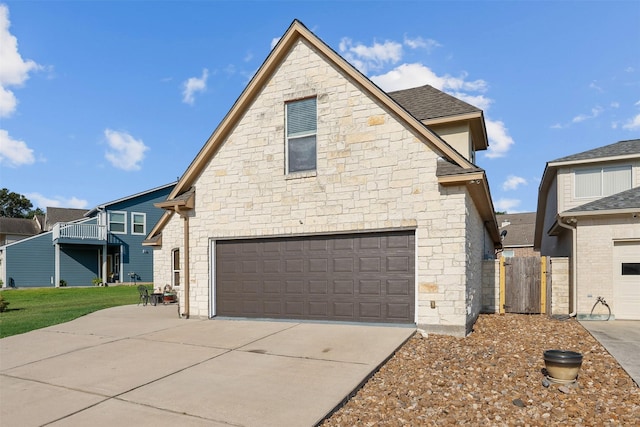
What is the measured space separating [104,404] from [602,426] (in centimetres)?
619

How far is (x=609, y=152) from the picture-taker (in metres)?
15.9

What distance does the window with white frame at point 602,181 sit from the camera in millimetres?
15617

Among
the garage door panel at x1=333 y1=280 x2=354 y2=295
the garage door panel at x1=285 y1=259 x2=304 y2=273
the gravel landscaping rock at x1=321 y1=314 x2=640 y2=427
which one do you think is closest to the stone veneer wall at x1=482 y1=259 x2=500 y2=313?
the gravel landscaping rock at x1=321 y1=314 x2=640 y2=427

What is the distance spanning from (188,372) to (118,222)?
28.6 m

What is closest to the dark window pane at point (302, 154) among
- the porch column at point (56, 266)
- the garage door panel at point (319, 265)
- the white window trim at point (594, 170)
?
the garage door panel at point (319, 265)

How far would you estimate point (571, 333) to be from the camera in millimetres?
9555

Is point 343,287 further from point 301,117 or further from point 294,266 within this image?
point 301,117

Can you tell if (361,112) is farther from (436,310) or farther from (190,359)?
(190,359)

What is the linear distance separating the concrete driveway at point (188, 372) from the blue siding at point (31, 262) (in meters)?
23.7

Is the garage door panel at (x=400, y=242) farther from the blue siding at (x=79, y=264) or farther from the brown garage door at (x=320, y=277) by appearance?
the blue siding at (x=79, y=264)

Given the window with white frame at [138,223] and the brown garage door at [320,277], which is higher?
the window with white frame at [138,223]

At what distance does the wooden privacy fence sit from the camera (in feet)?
41.5

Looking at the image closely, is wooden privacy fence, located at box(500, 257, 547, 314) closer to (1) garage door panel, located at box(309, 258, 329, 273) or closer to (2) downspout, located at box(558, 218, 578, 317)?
(2) downspout, located at box(558, 218, 578, 317)

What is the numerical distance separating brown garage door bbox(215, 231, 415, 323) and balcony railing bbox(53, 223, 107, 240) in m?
23.0
